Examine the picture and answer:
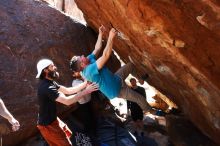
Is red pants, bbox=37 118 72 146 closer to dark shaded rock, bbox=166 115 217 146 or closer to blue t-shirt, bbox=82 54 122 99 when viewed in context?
blue t-shirt, bbox=82 54 122 99

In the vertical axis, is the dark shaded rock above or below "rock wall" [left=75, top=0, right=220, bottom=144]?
below

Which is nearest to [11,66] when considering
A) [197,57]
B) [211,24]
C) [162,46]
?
[162,46]

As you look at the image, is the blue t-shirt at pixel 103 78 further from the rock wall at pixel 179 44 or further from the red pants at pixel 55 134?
the red pants at pixel 55 134

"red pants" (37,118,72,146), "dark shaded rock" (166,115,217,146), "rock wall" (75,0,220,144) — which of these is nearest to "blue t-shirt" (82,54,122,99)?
"rock wall" (75,0,220,144)

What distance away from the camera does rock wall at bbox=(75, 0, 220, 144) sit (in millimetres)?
5078

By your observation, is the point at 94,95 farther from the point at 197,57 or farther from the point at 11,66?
the point at 197,57

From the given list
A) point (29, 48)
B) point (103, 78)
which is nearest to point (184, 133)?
point (103, 78)

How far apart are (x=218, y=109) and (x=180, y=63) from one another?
110 centimetres

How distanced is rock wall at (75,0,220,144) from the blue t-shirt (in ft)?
2.54

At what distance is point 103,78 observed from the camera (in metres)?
6.81

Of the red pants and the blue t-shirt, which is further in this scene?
the blue t-shirt

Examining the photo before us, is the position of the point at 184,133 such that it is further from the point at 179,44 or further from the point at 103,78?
the point at 179,44

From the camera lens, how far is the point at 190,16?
16.6 feet

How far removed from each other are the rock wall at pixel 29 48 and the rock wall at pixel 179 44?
5.50 feet
